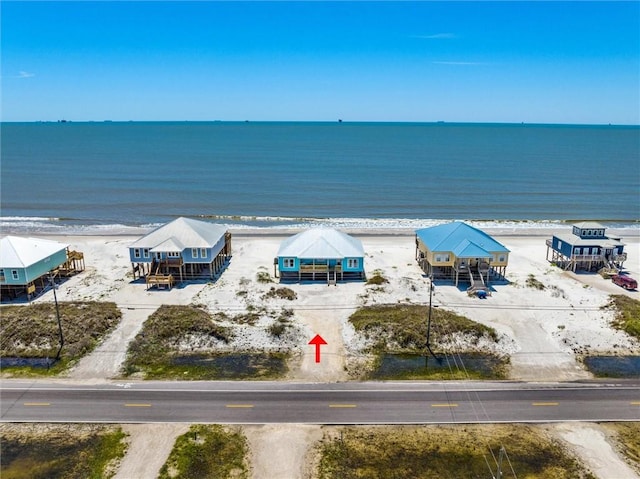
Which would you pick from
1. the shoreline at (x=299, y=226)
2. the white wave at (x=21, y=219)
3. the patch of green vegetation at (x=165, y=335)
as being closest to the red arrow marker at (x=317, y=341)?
the patch of green vegetation at (x=165, y=335)

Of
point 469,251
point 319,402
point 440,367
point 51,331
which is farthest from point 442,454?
point 51,331

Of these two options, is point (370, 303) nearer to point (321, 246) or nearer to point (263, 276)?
point (321, 246)

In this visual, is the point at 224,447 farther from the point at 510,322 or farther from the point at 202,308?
the point at 510,322

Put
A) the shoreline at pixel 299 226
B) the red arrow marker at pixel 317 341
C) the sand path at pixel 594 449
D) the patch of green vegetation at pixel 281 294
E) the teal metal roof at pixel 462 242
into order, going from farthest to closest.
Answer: the shoreline at pixel 299 226 → the teal metal roof at pixel 462 242 → the patch of green vegetation at pixel 281 294 → the red arrow marker at pixel 317 341 → the sand path at pixel 594 449

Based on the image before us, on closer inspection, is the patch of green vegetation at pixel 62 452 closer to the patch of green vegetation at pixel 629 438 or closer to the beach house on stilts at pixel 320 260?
the beach house on stilts at pixel 320 260

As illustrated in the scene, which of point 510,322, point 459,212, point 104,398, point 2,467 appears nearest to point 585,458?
point 510,322

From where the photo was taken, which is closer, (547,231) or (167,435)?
(167,435)
